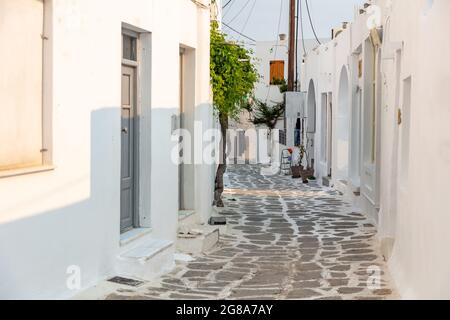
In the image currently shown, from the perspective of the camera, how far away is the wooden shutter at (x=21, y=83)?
5418mm

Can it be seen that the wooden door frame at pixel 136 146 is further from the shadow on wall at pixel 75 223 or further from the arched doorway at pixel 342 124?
the arched doorway at pixel 342 124

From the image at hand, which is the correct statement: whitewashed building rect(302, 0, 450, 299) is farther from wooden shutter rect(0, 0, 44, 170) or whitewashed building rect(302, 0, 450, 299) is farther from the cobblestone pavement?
wooden shutter rect(0, 0, 44, 170)

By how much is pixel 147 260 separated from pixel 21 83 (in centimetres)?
267

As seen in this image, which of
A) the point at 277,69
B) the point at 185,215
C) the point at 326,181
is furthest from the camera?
the point at 277,69

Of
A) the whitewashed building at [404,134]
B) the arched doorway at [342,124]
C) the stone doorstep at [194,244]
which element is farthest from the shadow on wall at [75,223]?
the arched doorway at [342,124]

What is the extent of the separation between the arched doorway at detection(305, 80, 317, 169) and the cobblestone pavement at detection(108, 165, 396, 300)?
806 centimetres

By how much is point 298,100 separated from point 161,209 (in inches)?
661

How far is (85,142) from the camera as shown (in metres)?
6.68

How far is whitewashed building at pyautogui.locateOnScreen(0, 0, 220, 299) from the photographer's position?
18.2ft

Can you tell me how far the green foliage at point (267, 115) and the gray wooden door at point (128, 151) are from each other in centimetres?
2136

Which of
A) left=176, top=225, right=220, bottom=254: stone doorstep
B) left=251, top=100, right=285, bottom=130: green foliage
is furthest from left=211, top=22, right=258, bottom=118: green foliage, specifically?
left=251, top=100, right=285, bottom=130: green foliage

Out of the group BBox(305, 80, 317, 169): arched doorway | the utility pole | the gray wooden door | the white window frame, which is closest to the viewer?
the white window frame

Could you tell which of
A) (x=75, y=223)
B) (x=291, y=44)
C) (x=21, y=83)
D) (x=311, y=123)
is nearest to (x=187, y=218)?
(x=75, y=223)

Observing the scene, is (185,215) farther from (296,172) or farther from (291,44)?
(291,44)
